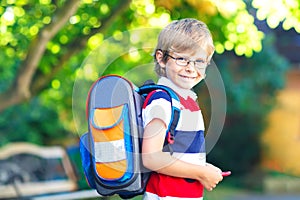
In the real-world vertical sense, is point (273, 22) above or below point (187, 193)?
above

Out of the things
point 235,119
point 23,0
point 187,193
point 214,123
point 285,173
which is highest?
point 23,0

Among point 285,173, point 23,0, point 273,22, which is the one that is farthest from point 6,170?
point 285,173

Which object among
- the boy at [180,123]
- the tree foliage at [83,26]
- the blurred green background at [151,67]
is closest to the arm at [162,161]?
the boy at [180,123]

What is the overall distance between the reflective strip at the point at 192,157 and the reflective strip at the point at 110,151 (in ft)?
0.64

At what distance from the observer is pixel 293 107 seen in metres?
15.6

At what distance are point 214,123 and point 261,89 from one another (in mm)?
12801

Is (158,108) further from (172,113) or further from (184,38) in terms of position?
(184,38)

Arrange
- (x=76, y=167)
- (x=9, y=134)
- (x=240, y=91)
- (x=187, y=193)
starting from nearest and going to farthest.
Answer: (x=187, y=193)
(x=76, y=167)
(x=9, y=134)
(x=240, y=91)

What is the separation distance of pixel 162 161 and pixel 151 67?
456mm

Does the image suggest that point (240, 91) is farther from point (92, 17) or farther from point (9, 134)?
point (92, 17)

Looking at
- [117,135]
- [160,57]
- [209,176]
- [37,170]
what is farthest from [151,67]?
[37,170]

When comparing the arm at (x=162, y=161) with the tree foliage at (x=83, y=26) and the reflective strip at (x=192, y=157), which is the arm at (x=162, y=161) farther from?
the tree foliage at (x=83, y=26)

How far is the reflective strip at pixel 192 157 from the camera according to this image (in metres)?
2.55

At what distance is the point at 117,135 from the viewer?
2.49 metres
